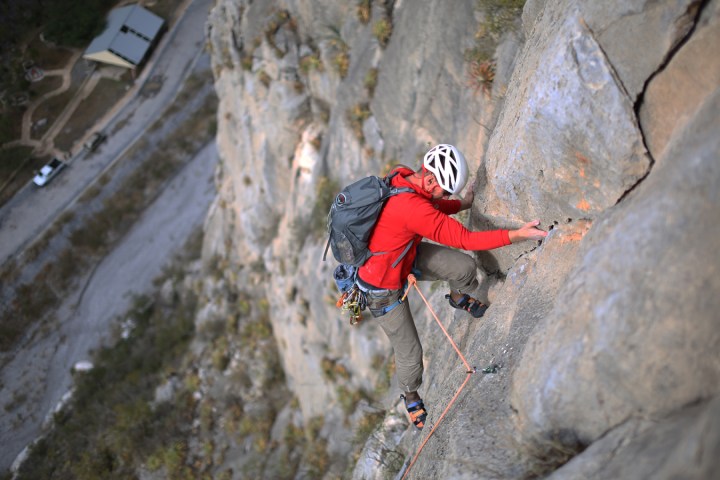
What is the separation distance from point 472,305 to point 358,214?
2.62 metres

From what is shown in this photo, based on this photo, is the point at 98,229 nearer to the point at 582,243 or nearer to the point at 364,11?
the point at 364,11

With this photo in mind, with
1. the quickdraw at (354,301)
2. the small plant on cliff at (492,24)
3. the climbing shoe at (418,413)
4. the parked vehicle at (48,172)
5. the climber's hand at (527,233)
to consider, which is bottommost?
the parked vehicle at (48,172)

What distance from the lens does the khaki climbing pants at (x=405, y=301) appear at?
8281mm

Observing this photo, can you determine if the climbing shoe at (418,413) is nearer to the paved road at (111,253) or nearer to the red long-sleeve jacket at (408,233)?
the red long-sleeve jacket at (408,233)

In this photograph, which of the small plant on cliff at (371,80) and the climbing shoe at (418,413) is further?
the small plant on cliff at (371,80)

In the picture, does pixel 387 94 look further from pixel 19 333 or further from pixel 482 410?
pixel 19 333

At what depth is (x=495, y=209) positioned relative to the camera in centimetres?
798

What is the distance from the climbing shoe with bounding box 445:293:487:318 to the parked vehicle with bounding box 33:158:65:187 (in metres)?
43.2

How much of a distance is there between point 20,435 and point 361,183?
30102 millimetres

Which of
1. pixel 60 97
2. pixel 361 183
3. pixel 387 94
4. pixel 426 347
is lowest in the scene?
pixel 60 97

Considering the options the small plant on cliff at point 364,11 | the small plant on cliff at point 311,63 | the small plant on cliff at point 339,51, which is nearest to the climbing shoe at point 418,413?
the small plant on cliff at point 364,11

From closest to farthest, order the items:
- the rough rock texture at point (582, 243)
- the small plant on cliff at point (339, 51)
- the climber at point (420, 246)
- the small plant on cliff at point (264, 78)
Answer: the rough rock texture at point (582, 243) → the climber at point (420, 246) → the small plant on cliff at point (339, 51) → the small plant on cliff at point (264, 78)

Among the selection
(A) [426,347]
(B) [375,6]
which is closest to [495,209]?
(A) [426,347]

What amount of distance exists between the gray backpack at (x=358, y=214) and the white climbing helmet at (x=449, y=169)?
48 centimetres
